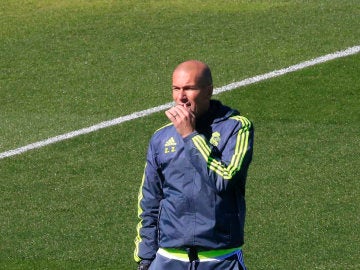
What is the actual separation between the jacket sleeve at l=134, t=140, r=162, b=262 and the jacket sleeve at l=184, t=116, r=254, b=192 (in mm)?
476

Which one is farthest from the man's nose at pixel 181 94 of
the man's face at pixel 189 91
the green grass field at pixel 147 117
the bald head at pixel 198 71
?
the green grass field at pixel 147 117

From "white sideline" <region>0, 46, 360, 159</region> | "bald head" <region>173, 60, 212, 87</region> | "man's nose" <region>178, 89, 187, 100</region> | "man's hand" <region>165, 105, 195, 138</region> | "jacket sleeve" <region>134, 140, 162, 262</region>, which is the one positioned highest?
"bald head" <region>173, 60, 212, 87</region>

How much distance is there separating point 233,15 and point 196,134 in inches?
482

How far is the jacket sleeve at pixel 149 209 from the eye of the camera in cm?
737

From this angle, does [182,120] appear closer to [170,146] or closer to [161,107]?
[170,146]

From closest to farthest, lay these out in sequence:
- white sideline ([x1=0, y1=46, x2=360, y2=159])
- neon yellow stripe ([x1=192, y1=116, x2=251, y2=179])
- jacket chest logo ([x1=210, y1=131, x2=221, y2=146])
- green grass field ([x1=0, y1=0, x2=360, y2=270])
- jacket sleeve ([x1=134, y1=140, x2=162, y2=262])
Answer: neon yellow stripe ([x1=192, y1=116, x2=251, y2=179])
jacket chest logo ([x1=210, y1=131, x2=221, y2=146])
jacket sleeve ([x1=134, y1=140, x2=162, y2=262])
green grass field ([x1=0, y1=0, x2=360, y2=270])
white sideline ([x1=0, y1=46, x2=360, y2=159])

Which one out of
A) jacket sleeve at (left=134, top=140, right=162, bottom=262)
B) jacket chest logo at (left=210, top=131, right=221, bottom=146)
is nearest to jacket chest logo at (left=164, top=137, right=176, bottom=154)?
jacket sleeve at (left=134, top=140, right=162, bottom=262)

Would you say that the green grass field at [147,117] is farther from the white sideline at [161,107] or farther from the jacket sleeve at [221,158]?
the jacket sleeve at [221,158]

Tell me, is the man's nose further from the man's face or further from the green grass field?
the green grass field

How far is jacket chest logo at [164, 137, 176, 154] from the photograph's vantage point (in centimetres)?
720

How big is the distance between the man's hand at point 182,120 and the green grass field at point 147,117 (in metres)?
3.81

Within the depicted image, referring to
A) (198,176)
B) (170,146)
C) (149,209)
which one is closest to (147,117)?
(149,209)

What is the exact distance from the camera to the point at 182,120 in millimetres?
6938

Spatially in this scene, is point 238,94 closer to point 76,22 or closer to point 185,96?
point 76,22
